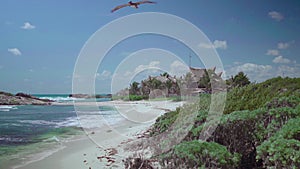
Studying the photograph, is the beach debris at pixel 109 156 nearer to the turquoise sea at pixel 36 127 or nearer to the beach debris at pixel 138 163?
the beach debris at pixel 138 163

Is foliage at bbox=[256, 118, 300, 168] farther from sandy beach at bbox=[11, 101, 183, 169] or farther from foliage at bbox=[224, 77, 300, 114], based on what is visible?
sandy beach at bbox=[11, 101, 183, 169]

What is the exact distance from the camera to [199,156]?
5.88 ft

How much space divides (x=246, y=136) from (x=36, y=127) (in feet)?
8.24

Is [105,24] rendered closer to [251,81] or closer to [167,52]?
[167,52]

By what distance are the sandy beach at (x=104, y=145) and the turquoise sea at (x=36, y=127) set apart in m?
0.18

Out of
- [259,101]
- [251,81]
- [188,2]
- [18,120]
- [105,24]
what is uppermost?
[188,2]

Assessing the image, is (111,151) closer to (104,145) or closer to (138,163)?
(104,145)

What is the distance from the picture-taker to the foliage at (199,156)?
1768 millimetres

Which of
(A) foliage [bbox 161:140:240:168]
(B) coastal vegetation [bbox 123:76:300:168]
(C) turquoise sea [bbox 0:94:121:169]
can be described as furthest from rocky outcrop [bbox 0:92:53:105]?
(A) foliage [bbox 161:140:240:168]

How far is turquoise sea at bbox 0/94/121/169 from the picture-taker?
2.73m

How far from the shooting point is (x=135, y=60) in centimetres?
286

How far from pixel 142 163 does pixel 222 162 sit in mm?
623

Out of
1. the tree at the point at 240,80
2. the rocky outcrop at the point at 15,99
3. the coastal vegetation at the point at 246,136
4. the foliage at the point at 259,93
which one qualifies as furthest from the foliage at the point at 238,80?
the rocky outcrop at the point at 15,99

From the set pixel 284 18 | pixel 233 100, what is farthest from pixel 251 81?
pixel 284 18
